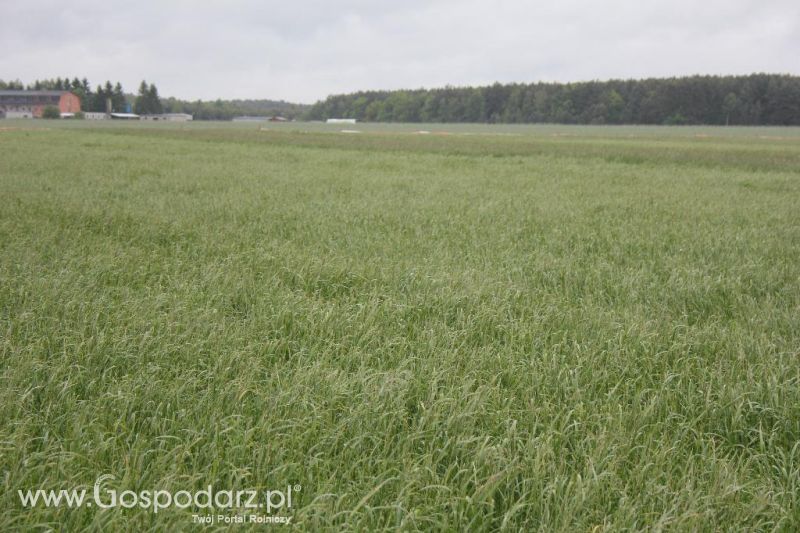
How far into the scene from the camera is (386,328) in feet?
14.1

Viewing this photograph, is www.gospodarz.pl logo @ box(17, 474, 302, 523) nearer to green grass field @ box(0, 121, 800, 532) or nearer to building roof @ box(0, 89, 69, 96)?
green grass field @ box(0, 121, 800, 532)

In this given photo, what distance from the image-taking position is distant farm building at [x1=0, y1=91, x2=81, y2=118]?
15662cm

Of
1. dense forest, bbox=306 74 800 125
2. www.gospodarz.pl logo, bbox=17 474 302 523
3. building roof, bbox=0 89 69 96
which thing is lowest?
www.gospodarz.pl logo, bbox=17 474 302 523

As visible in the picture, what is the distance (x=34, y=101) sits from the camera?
15912 centimetres

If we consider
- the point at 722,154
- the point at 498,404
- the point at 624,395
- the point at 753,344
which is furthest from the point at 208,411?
the point at 722,154

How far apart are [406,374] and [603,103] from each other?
151 meters

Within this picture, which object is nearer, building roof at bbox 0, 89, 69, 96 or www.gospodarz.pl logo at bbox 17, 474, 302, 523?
www.gospodarz.pl logo at bbox 17, 474, 302, 523

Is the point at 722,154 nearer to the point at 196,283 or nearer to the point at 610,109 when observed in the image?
the point at 196,283

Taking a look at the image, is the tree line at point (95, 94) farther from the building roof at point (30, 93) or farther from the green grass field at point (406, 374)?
the green grass field at point (406, 374)

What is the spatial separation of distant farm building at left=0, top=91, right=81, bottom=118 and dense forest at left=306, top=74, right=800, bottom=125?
78802mm

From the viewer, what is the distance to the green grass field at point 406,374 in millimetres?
2318

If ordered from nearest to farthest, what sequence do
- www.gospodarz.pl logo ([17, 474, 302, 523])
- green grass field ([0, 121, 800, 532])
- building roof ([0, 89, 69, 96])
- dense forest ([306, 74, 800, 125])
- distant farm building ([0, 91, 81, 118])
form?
www.gospodarz.pl logo ([17, 474, 302, 523]), green grass field ([0, 121, 800, 532]), dense forest ([306, 74, 800, 125]), distant farm building ([0, 91, 81, 118]), building roof ([0, 89, 69, 96])

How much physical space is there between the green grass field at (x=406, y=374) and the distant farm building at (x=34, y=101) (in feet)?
610

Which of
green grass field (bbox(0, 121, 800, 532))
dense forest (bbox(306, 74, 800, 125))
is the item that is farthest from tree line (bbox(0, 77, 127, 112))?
green grass field (bbox(0, 121, 800, 532))
